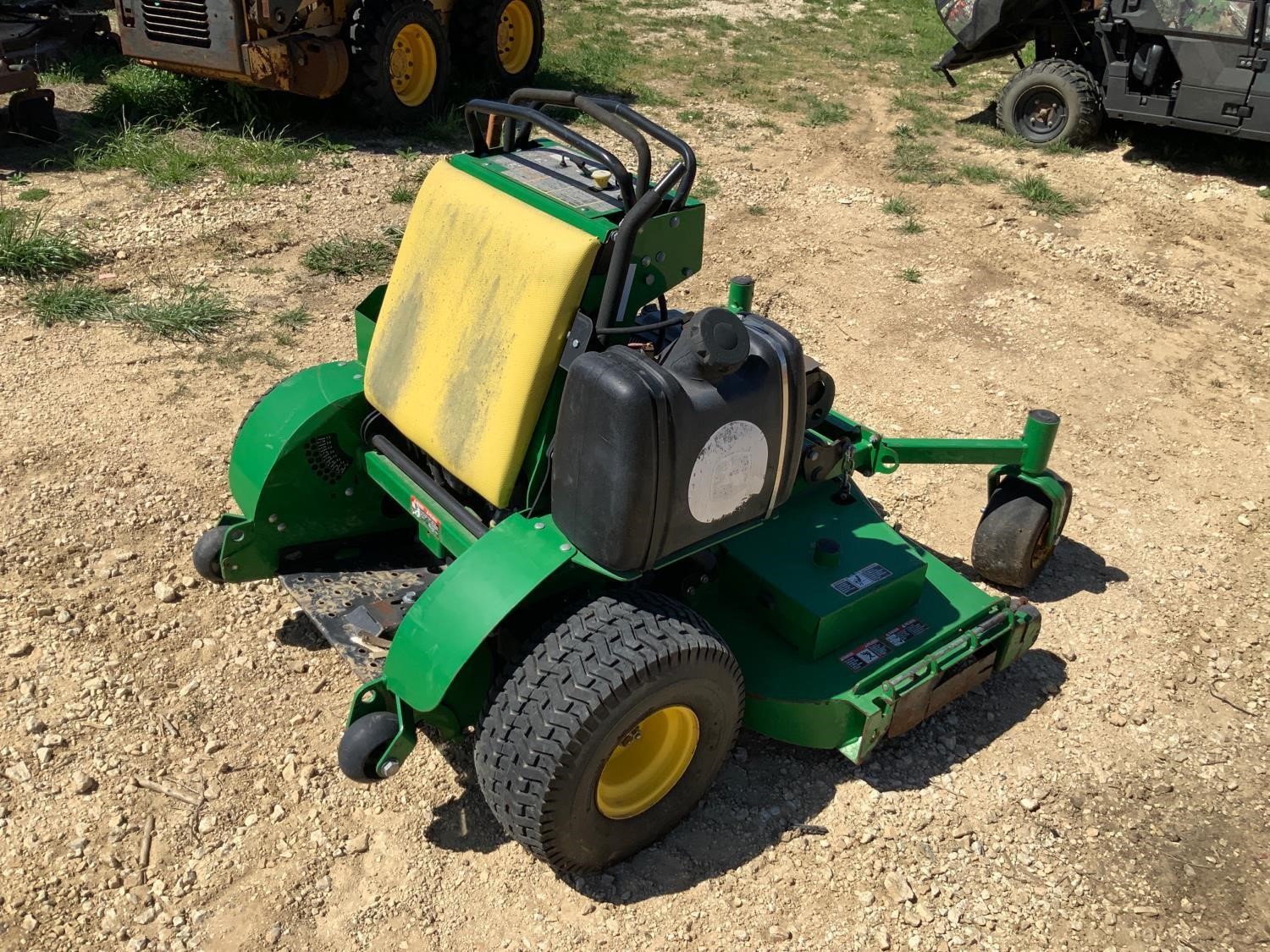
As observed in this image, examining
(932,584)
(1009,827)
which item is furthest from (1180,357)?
(1009,827)

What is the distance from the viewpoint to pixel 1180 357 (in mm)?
6312

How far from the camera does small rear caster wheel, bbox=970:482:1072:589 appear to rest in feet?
13.9

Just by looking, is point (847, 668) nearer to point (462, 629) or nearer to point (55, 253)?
point (462, 629)

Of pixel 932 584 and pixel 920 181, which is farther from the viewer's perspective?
pixel 920 181

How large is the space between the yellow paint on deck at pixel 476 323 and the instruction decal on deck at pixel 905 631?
52.8 inches

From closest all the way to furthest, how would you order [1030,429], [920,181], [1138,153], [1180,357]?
1. [1030,429]
2. [1180,357]
3. [920,181]
4. [1138,153]

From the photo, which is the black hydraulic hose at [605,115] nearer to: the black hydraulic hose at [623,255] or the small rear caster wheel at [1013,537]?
the black hydraulic hose at [623,255]

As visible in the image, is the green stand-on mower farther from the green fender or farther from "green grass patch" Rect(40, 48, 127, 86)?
"green grass patch" Rect(40, 48, 127, 86)

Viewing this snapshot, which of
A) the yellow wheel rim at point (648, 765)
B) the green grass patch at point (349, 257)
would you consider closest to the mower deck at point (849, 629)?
the yellow wheel rim at point (648, 765)

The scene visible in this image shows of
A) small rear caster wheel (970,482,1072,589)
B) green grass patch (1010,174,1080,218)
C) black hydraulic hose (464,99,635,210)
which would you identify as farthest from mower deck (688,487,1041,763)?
green grass patch (1010,174,1080,218)

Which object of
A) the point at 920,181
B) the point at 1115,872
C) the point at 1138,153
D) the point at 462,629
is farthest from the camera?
the point at 1138,153

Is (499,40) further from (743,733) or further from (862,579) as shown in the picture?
(743,733)

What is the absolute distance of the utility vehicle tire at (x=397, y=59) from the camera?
28.4 feet

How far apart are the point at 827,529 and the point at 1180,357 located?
360cm
